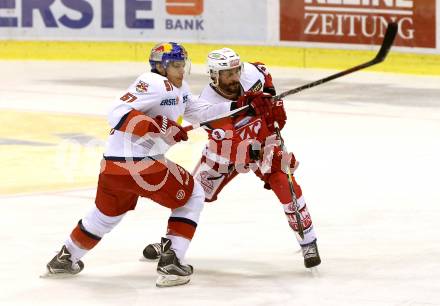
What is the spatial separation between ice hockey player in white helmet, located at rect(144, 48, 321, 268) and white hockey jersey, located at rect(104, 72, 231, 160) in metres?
0.36

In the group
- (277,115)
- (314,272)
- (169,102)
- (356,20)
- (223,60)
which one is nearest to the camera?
(169,102)

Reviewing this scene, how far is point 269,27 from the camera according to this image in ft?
52.7

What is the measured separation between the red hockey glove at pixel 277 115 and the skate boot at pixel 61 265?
51.3 inches

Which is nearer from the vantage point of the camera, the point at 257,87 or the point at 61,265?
the point at 61,265

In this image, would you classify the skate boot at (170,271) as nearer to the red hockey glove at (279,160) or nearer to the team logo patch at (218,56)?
the red hockey glove at (279,160)

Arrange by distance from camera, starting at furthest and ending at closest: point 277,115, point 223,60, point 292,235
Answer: point 292,235, point 277,115, point 223,60

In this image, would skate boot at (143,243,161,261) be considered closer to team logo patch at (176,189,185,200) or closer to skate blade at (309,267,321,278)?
team logo patch at (176,189,185,200)

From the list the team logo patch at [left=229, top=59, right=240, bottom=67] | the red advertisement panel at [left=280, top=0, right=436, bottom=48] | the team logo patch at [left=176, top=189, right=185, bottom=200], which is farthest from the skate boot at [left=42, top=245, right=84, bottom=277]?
the red advertisement panel at [left=280, top=0, right=436, bottom=48]

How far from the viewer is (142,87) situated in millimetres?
6715

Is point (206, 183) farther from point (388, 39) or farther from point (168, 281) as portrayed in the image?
point (388, 39)

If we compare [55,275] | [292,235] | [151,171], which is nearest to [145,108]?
[151,171]

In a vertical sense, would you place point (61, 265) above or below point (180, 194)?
below

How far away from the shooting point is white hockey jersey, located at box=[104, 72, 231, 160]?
671cm

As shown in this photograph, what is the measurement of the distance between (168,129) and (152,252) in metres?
0.95
